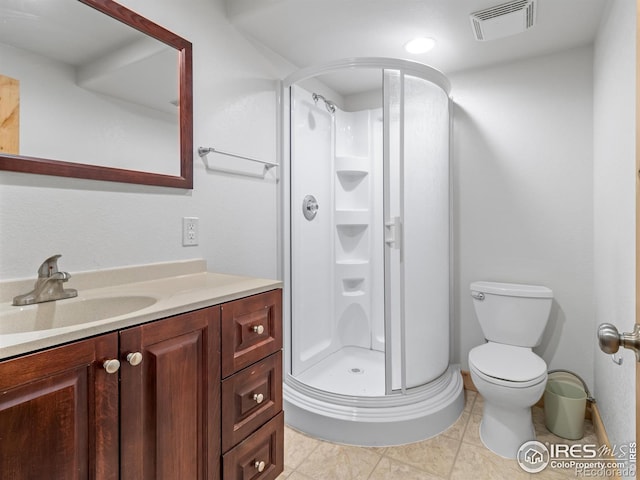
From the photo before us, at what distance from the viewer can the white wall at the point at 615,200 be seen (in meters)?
1.28

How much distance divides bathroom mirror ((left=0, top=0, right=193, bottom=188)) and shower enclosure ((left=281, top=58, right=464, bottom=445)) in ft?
Result: 2.49

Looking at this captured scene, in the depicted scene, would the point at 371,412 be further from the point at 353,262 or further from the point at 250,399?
the point at 353,262

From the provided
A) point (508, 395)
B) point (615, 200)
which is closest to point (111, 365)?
point (508, 395)

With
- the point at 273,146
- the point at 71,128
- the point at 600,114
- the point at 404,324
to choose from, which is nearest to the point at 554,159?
the point at 600,114

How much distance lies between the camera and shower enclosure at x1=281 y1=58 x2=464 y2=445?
189cm

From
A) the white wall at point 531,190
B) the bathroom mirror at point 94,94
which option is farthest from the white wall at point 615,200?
the bathroom mirror at point 94,94

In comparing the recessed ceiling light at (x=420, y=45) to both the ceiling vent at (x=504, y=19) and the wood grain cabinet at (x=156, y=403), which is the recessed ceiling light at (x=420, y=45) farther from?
the wood grain cabinet at (x=156, y=403)

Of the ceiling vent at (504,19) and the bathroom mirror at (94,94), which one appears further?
the ceiling vent at (504,19)

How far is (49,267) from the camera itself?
112 cm

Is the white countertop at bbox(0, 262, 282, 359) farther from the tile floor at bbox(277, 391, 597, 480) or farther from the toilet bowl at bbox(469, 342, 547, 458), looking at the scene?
the toilet bowl at bbox(469, 342, 547, 458)

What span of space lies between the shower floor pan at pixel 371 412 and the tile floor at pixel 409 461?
0.04 m

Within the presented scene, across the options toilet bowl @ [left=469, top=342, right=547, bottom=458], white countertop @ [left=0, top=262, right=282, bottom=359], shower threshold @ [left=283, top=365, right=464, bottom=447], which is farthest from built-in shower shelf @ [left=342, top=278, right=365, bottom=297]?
white countertop @ [left=0, top=262, right=282, bottom=359]

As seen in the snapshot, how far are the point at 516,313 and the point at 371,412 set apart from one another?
104 centimetres

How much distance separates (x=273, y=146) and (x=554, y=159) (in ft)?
5.74
